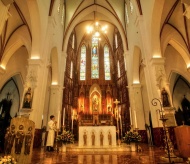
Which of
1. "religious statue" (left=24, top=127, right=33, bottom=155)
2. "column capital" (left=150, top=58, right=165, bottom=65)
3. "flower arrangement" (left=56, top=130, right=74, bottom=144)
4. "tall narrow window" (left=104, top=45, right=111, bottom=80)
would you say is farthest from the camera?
"tall narrow window" (left=104, top=45, right=111, bottom=80)

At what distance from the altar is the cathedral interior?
11.6 inches

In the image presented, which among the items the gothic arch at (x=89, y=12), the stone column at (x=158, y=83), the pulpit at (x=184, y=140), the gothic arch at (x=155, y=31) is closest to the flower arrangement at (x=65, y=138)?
the stone column at (x=158, y=83)

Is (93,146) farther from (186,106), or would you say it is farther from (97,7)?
(97,7)

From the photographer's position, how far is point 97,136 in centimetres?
817

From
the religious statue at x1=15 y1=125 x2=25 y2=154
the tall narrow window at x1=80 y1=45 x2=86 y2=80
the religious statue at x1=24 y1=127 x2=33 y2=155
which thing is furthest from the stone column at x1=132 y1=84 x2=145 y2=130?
the religious statue at x1=15 y1=125 x2=25 y2=154

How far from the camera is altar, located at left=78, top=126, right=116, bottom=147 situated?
26.5 ft

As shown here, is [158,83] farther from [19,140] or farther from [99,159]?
[19,140]

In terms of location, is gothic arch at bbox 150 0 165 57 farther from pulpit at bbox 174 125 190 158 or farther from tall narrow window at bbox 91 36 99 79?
tall narrow window at bbox 91 36 99 79

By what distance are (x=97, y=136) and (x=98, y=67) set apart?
14073 millimetres

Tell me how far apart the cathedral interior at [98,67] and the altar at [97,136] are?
295mm

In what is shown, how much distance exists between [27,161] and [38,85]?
487 cm

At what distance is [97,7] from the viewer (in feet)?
56.6

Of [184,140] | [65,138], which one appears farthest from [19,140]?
[184,140]

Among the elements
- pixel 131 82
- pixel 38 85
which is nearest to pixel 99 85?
pixel 131 82
